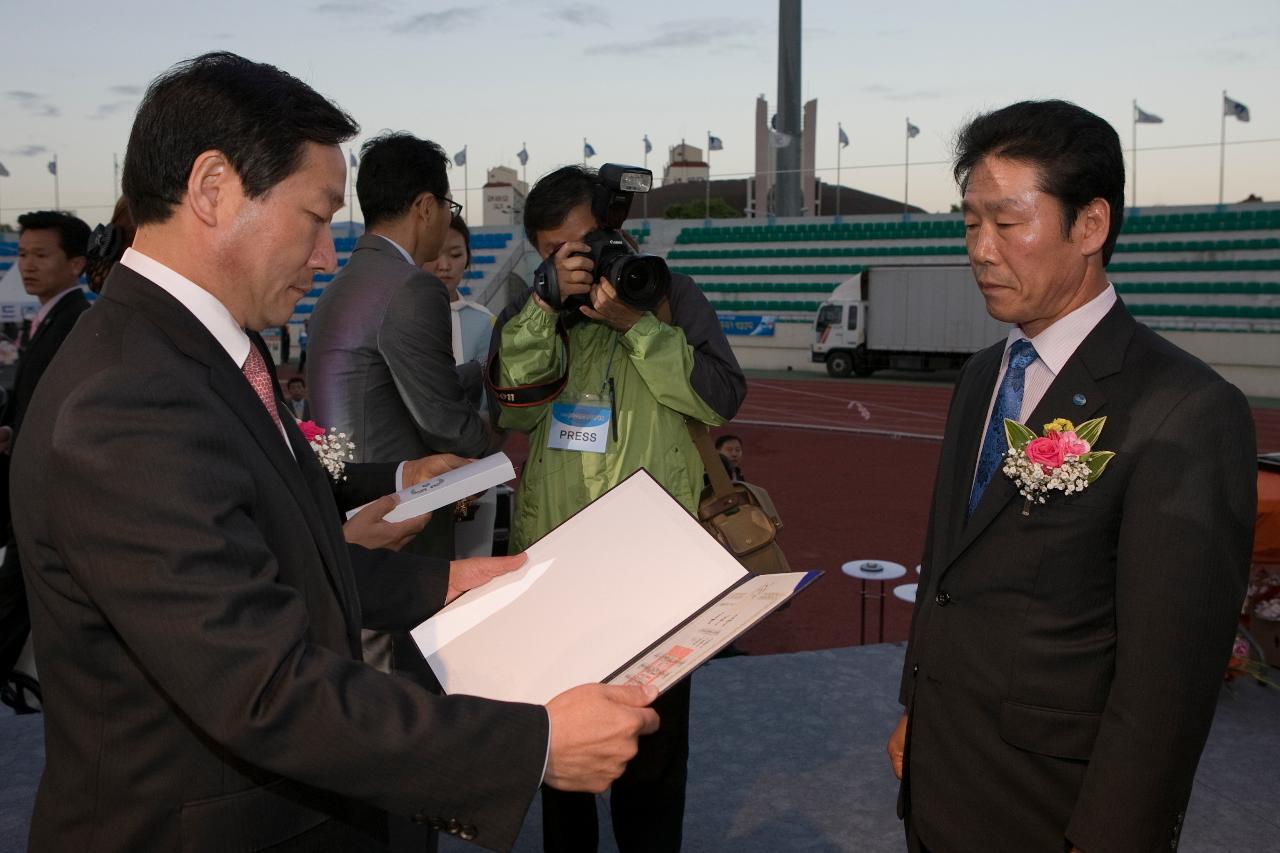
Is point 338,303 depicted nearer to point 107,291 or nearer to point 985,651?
point 107,291

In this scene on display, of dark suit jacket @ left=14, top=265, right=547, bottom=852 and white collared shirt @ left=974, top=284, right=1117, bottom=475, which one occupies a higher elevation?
white collared shirt @ left=974, top=284, right=1117, bottom=475

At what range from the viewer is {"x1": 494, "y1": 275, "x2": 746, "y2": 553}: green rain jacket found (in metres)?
2.51

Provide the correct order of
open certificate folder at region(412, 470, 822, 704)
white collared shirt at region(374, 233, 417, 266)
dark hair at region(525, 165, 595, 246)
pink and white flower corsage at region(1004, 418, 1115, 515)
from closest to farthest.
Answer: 1. open certificate folder at region(412, 470, 822, 704)
2. pink and white flower corsage at region(1004, 418, 1115, 515)
3. dark hair at region(525, 165, 595, 246)
4. white collared shirt at region(374, 233, 417, 266)

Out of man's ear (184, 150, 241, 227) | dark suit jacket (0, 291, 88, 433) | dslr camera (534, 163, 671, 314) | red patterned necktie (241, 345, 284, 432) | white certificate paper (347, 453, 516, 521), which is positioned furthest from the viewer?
dark suit jacket (0, 291, 88, 433)

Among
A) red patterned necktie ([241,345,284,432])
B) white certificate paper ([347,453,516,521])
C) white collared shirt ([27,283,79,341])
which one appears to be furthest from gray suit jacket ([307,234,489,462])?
white collared shirt ([27,283,79,341])

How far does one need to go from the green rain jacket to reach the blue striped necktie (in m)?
0.79

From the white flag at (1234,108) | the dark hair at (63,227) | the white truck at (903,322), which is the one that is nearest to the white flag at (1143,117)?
the white flag at (1234,108)

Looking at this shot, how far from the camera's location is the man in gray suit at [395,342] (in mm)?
2658

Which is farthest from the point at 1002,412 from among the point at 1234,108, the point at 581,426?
the point at 1234,108

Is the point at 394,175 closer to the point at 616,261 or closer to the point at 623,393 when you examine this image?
the point at 616,261

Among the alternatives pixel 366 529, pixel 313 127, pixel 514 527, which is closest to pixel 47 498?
pixel 313 127

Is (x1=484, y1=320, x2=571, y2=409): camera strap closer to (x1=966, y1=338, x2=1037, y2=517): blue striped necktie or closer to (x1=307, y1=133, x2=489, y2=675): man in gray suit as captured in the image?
(x1=307, y1=133, x2=489, y2=675): man in gray suit

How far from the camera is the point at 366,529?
217 cm

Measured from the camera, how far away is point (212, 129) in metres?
1.21
